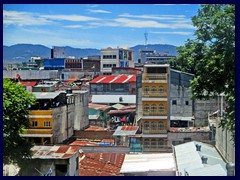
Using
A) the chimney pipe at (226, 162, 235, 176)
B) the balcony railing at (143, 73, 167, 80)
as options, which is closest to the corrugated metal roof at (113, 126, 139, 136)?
the balcony railing at (143, 73, 167, 80)

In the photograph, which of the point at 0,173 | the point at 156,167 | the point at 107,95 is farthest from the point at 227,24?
the point at 107,95

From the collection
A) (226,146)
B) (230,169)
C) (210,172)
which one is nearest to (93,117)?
(226,146)

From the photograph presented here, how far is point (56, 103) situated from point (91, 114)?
4331 millimetres

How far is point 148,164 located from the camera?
551 centimetres

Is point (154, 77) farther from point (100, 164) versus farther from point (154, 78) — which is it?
point (100, 164)

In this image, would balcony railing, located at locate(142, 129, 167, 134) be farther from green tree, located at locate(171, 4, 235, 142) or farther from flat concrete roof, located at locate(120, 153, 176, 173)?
green tree, located at locate(171, 4, 235, 142)

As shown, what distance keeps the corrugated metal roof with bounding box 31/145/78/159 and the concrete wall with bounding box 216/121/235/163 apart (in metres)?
2.10

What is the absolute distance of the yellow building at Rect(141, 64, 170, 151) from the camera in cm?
866

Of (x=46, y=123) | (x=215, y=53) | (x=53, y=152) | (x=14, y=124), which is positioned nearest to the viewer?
(x=215, y=53)

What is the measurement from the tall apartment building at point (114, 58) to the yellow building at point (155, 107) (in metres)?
8.57

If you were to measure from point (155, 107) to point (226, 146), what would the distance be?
107 inches
